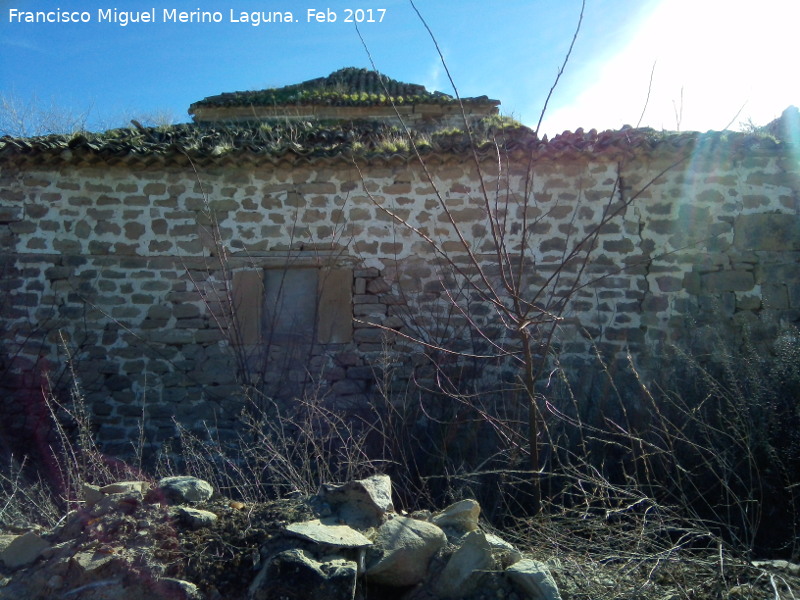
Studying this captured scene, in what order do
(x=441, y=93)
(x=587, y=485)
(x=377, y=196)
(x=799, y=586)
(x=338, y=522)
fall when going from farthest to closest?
(x=441, y=93)
(x=377, y=196)
(x=587, y=485)
(x=338, y=522)
(x=799, y=586)

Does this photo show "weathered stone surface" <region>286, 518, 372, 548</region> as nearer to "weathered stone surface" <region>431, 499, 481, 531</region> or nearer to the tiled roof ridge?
"weathered stone surface" <region>431, 499, 481, 531</region>

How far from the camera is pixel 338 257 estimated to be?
23.0 feet

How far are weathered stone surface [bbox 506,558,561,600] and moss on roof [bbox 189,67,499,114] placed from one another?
932 cm

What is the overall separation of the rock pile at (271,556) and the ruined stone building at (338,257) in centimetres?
323

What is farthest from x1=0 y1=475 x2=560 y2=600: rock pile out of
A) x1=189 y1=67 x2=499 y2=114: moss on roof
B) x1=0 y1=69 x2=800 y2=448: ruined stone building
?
x1=189 y1=67 x2=499 y2=114: moss on roof

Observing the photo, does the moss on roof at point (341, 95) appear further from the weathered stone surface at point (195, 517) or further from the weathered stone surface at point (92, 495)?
the weathered stone surface at point (195, 517)

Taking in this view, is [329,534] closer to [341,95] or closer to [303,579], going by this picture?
[303,579]

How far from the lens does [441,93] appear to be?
1341cm

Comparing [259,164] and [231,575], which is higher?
[259,164]

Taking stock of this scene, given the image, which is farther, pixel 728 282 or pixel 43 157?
pixel 43 157

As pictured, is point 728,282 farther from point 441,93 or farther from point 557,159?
point 441,93

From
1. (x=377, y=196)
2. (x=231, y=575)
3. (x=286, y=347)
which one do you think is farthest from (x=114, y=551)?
(x=377, y=196)

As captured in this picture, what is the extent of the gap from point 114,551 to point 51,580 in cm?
28

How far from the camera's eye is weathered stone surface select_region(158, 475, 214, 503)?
3.52 m
